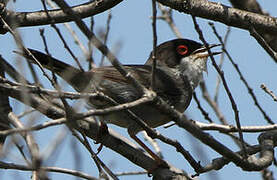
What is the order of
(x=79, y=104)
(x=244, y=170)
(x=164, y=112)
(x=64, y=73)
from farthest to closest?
(x=64, y=73), (x=244, y=170), (x=164, y=112), (x=79, y=104)

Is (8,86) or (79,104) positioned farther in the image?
(8,86)

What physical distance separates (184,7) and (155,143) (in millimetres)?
1999

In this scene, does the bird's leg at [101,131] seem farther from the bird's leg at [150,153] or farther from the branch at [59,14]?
the branch at [59,14]

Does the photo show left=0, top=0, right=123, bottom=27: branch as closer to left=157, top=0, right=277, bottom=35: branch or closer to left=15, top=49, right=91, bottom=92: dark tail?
left=15, top=49, right=91, bottom=92: dark tail

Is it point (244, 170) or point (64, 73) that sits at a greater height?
point (64, 73)

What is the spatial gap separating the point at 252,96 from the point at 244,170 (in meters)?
1.23

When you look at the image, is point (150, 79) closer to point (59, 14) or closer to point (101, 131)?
point (101, 131)

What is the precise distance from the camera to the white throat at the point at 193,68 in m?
7.23

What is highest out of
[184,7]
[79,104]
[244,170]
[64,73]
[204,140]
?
[184,7]

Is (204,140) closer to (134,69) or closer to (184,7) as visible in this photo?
(184,7)

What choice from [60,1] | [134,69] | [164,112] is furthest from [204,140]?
[134,69]

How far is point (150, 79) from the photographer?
519 cm

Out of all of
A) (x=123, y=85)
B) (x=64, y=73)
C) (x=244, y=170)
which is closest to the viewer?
(x=244, y=170)

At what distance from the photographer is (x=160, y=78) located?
22.4 feet
